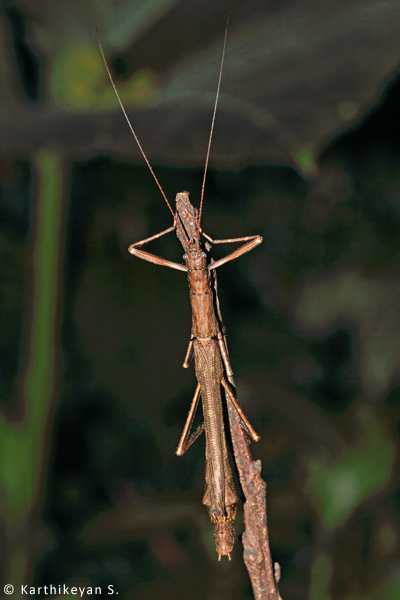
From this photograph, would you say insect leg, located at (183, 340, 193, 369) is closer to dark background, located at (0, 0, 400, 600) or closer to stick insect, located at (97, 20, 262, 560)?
stick insect, located at (97, 20, 262, 560)

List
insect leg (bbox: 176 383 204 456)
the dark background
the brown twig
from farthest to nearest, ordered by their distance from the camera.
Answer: the dark background, insect leg (bbox: 176 383 204 456), the brown twig

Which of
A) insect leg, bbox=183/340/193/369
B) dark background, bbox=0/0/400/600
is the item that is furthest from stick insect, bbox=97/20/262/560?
dark background, bbox=0/0/400/600

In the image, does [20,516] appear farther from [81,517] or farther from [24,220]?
[24,220]

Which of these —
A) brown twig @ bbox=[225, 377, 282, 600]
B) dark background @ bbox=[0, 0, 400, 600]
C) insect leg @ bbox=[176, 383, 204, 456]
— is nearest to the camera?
brown twig @ bbox=[225, 377, 282, 600]

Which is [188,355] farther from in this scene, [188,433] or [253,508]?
[253,508]

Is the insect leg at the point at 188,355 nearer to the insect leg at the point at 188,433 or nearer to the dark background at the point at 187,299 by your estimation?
the insect leg at the point at 188,433

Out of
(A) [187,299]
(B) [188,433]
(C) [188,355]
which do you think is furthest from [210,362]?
(A) [187,299]
